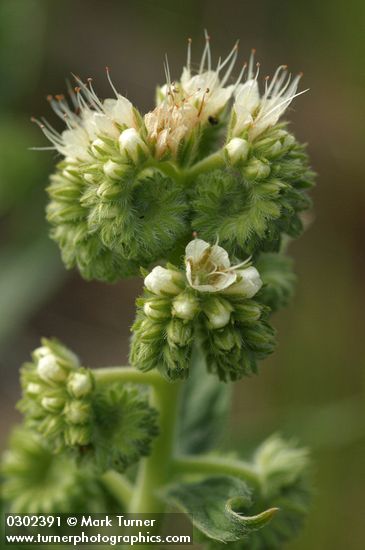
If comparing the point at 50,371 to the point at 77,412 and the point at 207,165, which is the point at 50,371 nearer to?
the point at 77,412

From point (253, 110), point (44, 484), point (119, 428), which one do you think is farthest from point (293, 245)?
point (119, 428)

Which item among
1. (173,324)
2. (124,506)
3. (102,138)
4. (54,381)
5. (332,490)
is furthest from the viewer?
(332,490)

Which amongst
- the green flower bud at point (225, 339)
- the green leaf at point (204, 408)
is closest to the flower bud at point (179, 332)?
A: the green flower bud at point (225, 339)

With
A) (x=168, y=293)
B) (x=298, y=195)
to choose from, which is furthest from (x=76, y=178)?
(x=298, y=195)

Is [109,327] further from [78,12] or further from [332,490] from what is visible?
[78,12]

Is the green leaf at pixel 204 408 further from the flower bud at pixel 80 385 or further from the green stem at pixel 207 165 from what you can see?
the green stem at pixel 207 165

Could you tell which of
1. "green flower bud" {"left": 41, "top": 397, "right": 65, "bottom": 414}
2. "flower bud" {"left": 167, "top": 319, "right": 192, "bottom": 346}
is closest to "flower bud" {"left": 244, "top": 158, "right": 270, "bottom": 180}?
"flower bud" {"left": 167, "top": 319, "right": 192, "bottom": 346}
